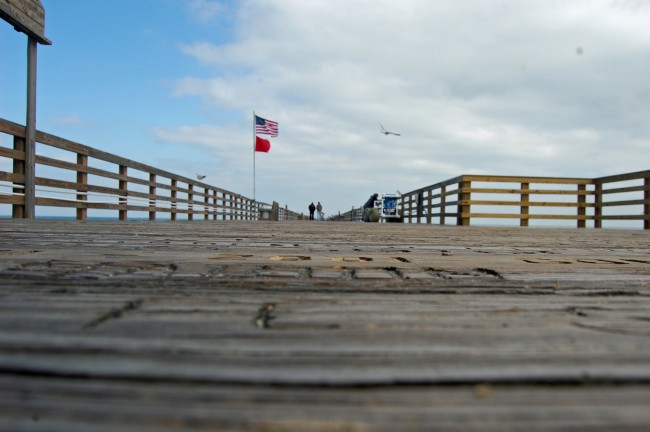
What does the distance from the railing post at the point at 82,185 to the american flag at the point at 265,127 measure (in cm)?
1383

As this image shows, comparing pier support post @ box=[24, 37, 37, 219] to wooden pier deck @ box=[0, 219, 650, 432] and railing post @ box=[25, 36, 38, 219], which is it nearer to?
railing post @ box=[25, 36, 38, 219]

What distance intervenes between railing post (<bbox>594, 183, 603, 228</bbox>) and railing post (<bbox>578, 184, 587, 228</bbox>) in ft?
0.87

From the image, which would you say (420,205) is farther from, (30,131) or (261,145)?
(30,131)

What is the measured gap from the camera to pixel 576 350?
29.5 inches

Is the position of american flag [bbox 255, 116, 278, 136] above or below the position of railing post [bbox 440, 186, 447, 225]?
above

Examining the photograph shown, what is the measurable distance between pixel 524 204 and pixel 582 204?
5.90 feet

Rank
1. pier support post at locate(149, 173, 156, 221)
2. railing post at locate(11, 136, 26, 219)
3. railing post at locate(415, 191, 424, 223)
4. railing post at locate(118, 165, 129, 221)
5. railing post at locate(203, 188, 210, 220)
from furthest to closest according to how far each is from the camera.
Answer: railing post at locate(415, 191, 424, 223)
railing post at locate(203, 188, 210, 220)
pier support post at locate(149, 173, 156, 221)
railing post at locate(118, 165, 129, 221)
railing post at locate(11, 136, 26, 219)

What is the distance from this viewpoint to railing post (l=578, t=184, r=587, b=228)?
39.6ft

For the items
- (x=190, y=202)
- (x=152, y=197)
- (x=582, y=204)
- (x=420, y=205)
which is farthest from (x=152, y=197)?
(x=582, y=204)

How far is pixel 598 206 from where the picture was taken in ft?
39.1

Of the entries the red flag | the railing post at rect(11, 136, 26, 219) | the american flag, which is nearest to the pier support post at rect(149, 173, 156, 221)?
the railing post at rect(11, 136, 26, 219)

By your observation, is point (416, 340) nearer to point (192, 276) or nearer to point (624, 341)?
point (624, 341)

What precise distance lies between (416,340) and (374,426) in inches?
11.1

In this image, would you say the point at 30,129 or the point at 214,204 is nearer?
the point at 30,129
